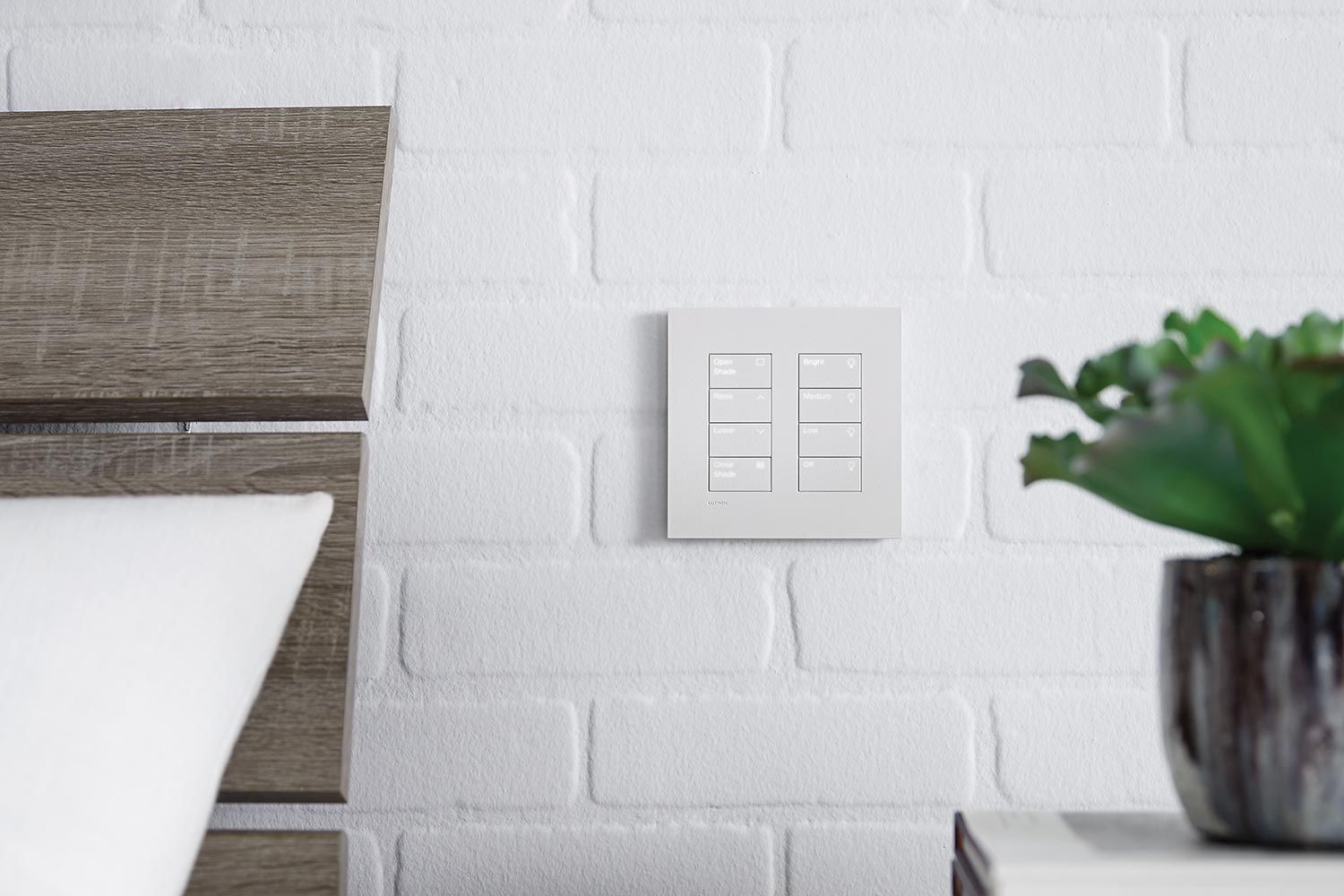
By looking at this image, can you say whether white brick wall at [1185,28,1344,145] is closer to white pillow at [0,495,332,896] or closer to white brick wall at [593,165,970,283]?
white brick wall at [593,165,970,283]

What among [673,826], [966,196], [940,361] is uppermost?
[966,196]

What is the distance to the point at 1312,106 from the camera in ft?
2.99

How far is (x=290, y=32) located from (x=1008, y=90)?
58 centimetres

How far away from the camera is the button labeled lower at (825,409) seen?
34.8 inches

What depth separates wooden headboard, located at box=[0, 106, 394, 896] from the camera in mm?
739

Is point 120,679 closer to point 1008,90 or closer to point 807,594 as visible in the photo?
point 807,594

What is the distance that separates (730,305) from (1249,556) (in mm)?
447

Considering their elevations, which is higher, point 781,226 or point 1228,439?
point 781,226

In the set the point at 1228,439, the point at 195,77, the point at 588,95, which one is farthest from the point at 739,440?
the point at 195,77

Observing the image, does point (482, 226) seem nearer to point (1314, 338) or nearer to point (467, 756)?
point (467, 756)

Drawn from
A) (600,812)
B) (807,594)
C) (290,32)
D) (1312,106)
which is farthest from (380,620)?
(1312,106)

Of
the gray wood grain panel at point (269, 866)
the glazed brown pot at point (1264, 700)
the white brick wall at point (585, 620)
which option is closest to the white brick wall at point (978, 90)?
the white brick wall at point (585, 620)

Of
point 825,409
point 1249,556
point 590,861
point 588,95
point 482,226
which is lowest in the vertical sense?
point 590,861

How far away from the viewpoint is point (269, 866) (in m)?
0.73
